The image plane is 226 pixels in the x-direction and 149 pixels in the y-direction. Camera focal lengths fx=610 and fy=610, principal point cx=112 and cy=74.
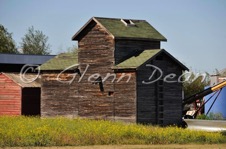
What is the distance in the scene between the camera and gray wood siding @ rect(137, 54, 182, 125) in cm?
4403

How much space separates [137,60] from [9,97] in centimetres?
1619

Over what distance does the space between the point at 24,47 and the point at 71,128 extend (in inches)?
3089

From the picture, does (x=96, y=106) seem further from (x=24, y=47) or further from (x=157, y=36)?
(x=24, y=47)

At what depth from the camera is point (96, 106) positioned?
4631 cm

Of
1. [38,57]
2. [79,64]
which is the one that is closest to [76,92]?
[79,64]

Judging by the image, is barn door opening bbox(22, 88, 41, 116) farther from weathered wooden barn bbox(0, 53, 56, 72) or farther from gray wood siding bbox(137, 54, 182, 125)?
gray wood siding bbox(137, 54, 182, 125)

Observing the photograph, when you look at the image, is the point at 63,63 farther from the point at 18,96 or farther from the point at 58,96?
the point at 18,96

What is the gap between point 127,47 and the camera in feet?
152

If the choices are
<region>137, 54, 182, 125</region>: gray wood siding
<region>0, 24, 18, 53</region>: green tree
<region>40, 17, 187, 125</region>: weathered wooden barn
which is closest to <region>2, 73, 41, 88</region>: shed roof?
<region>40, 17, 187, 125</region>: weathered wooden barn

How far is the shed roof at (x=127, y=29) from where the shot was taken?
46.1m

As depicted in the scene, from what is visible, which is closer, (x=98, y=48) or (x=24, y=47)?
(x=98, y=48)

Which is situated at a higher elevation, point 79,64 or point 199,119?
point 79,64

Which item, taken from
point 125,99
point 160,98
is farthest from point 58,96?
point 160,98

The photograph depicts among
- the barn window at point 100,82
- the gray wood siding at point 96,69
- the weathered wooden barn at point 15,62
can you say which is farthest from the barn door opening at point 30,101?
the barn window at point 100,82
